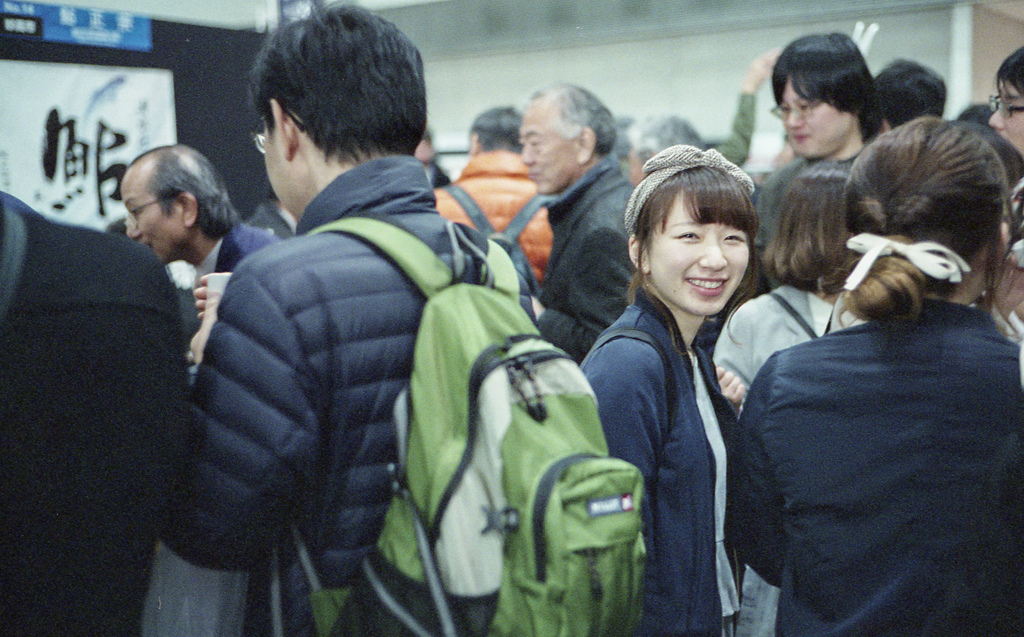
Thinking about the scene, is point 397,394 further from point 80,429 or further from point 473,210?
point 473,210

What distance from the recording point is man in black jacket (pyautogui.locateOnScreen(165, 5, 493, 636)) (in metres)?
1.18

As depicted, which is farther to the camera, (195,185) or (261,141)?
(195,185)

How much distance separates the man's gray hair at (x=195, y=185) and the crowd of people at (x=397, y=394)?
1.29m

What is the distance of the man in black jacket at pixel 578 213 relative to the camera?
9.61 ft

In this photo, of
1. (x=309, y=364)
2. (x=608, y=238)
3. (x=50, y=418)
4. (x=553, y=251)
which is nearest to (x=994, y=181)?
(x=309, y=364)

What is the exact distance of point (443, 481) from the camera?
1178 mm

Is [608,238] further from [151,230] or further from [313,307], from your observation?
[313,307]

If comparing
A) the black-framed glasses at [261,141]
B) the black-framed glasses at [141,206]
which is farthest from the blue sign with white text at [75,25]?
the black-framed glasses at [261,141]

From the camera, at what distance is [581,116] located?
3.64m

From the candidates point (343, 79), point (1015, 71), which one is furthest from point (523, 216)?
point (343, 79)

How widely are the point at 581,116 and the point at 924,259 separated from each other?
2439mm

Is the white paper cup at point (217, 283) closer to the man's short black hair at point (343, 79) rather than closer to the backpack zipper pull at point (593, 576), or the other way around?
the man's short black hair at point (343, 79)

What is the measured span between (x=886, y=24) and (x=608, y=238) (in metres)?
4.85

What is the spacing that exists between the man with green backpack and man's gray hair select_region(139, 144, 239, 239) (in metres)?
1.78
